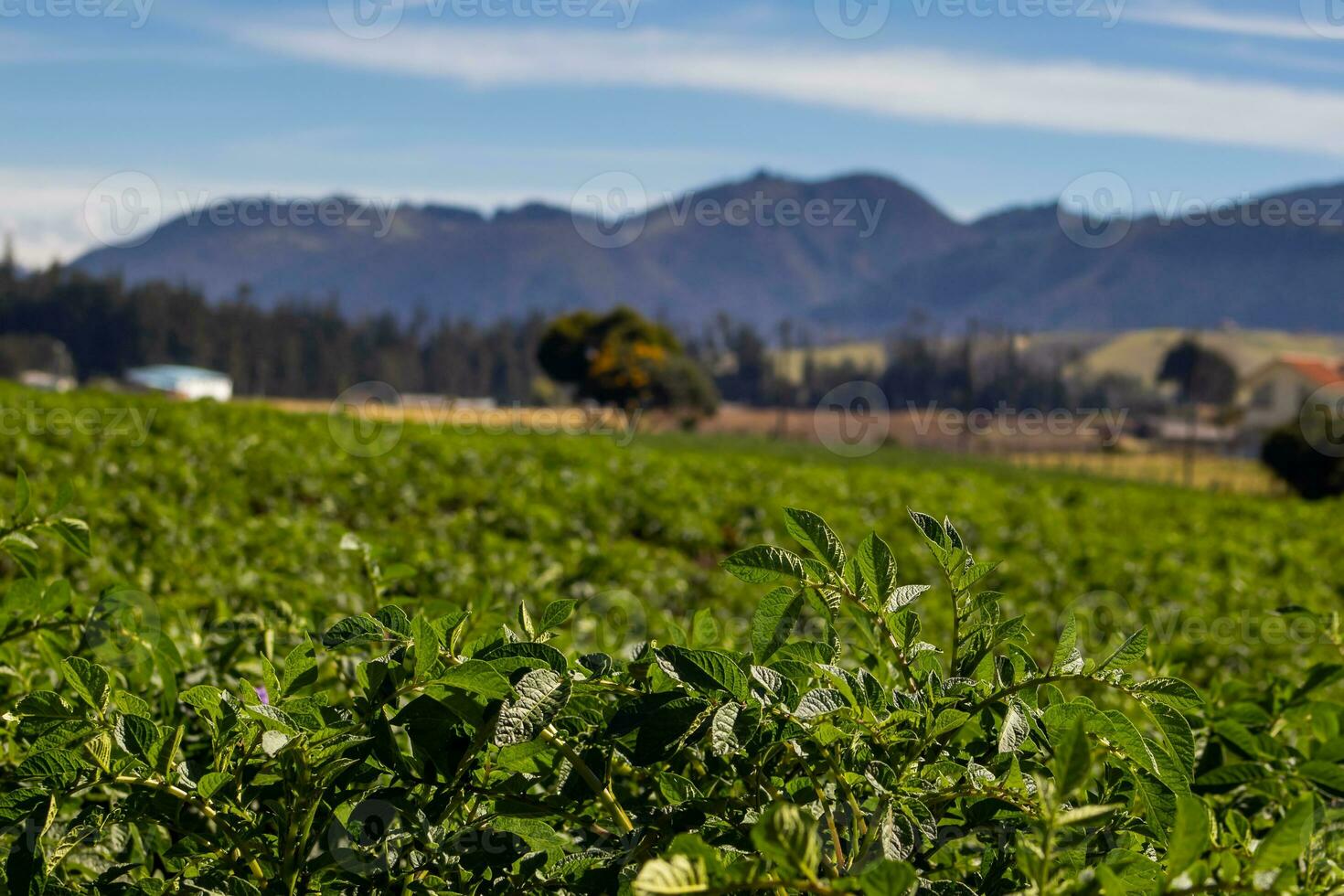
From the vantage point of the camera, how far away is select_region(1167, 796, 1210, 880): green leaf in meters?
0.73

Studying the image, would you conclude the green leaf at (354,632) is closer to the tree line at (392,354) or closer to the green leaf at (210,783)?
the green leaf at (210,783)

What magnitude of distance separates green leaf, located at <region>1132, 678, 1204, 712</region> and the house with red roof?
71.8m

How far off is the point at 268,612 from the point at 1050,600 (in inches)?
287

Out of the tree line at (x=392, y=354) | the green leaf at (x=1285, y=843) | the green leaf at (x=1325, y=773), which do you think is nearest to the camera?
the green leaf at (x=1285, y=843)

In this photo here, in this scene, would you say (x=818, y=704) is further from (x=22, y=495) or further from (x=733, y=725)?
(x=22, y=495)

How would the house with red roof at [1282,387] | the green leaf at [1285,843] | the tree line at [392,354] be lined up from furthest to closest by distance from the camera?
the house with red roof at [1282,387] → the tree line at [392,354] → the green leaf at [1285,843]

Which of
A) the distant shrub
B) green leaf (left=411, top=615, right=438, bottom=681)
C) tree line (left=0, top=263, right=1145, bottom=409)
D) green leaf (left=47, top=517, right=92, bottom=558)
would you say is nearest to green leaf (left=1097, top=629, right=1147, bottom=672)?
green leaf (left=411, top=615, right=438, bottom=681)

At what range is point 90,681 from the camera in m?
0.96

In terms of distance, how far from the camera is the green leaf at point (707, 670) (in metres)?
0.91

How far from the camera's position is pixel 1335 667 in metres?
1.60

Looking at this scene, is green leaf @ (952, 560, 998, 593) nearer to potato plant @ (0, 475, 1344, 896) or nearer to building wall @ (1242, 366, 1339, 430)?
potato plant @ (0, 475, 1344, 896)

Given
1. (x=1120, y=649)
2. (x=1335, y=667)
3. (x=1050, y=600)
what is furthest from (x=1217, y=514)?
(x=1120, y=649)

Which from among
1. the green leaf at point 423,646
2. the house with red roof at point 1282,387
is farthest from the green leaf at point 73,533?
the house with red roof at point 1282,387

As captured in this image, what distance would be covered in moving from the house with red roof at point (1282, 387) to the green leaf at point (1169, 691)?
235 ft
